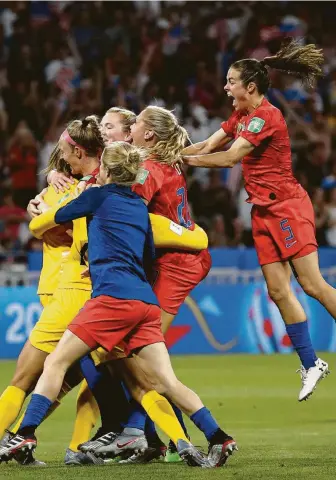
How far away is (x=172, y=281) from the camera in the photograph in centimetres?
705

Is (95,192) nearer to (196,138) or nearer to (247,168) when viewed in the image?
(247,168)

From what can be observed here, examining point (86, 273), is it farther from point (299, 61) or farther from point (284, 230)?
point (299, 61)

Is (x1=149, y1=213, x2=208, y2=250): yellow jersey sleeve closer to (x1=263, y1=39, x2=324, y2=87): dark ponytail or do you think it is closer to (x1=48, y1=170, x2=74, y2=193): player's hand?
(x1=48, y1=170, x2=74, y2=193): player's hand

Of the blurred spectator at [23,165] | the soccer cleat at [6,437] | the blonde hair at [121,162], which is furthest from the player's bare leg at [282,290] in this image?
the blurred spectator at [23,165]

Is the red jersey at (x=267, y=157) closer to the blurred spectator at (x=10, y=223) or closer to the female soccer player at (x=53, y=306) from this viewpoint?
the female soccer player at (x=53, y=306)

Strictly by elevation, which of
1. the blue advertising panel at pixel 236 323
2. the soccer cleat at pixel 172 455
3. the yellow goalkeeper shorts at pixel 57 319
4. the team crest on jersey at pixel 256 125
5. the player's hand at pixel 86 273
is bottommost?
the blue advertising panel at pixel 236 323

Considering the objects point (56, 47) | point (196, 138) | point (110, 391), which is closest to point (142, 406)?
point (110, 391)

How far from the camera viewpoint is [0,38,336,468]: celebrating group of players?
6180mm

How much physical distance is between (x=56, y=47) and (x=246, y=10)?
3.13 metres

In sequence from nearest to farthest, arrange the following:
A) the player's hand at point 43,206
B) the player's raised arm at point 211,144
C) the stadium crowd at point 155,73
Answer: the player's hand at point 43,206
the player's raised arm at point 211,144
the stadium crowd at point 155,73

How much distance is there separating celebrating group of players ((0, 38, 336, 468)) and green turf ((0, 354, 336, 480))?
215 millimetres

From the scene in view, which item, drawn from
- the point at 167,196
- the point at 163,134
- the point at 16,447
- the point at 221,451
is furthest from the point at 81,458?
the point at 163,134

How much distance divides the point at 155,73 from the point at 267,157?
33.1ft

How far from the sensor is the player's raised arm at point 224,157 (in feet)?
24.5
